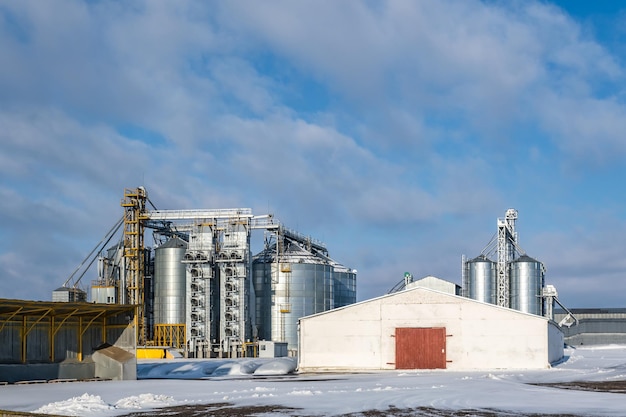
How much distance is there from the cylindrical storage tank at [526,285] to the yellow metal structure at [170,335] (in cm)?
3472

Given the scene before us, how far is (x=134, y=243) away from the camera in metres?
84.8

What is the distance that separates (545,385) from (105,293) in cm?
5711

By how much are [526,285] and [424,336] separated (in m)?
33.3

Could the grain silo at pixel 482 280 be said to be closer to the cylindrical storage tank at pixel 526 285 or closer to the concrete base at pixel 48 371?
the cylindrical storage tank at pixel 526 285

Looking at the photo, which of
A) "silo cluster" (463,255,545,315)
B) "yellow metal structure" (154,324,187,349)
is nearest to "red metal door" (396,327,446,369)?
"silo cluster" (463,255,545,315)

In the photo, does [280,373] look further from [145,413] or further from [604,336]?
[604,336]

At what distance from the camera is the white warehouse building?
54.0 meters

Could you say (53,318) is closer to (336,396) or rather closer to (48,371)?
(48,371)

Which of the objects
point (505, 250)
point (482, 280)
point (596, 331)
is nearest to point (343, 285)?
point (482, 280)

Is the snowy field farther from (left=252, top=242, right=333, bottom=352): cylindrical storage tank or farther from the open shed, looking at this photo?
(left=252, top=242, right=333, bottom=352): cylindrical storage tank

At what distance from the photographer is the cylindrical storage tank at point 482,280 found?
87.8 m

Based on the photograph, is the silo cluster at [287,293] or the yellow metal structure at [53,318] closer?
the yellow metal structure at [53,318]

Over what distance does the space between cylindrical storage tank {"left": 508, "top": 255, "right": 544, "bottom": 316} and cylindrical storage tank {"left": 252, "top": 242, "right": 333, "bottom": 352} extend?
19.6 metres

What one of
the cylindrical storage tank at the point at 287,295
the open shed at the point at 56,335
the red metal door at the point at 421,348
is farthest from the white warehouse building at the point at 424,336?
the cylindrical storage tank at the point at 287,295
